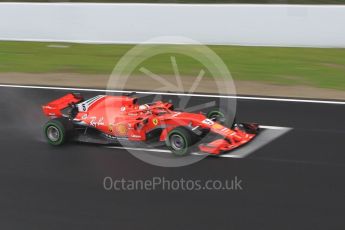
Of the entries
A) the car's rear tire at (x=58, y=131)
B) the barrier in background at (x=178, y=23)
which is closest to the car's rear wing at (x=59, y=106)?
the car's rear tire at (x=58, y=131)

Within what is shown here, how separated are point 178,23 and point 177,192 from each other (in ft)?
29.2

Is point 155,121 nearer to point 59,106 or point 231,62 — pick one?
point 59,106

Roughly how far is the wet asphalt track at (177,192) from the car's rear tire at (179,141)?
0.94 ft

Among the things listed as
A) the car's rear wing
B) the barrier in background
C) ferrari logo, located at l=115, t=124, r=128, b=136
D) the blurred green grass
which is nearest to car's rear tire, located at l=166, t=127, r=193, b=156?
ferrari logo, located at l=115, t=124, r=128, b=136

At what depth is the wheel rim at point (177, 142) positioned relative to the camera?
7371mm

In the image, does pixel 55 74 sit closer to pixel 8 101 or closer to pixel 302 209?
pixel 8 101

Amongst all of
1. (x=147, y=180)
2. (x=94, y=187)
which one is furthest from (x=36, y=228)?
(x=147, y=180)

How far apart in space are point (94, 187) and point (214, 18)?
8.73 meters

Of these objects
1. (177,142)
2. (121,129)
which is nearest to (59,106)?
(121,129)

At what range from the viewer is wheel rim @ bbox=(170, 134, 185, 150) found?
737 cm

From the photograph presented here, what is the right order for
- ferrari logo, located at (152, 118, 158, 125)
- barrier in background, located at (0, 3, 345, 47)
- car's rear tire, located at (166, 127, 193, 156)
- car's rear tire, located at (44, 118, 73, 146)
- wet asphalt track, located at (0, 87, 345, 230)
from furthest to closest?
barrier in background, located at (0, 3, 345, 47)
car's rear tire, located at (44, 118, 73, 146)
ferrari logo, located at (152, 118, 158, 125)
car's rear tire, located at (166, 127, 193, 156)
wet asphalt track, located at (0, 87, 345, 230)

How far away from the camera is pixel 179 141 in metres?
7.42

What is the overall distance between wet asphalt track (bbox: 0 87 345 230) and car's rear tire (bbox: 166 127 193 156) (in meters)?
0.29

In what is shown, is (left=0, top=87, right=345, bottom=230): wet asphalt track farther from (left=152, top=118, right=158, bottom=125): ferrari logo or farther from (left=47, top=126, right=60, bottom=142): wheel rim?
(left=152, top=118, right=158, bottom=125): ferrari logo
